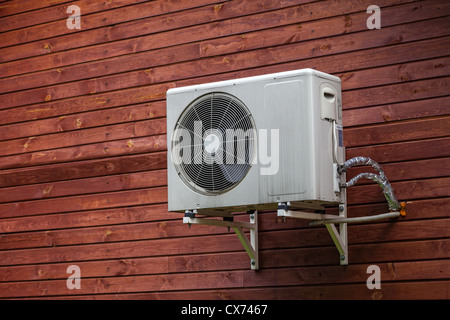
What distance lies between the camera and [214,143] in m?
3.49

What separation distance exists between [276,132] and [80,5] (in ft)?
6.04

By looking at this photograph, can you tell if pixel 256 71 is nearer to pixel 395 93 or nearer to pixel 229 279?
pixel 395 93

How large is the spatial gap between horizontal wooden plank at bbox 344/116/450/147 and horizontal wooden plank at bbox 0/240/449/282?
0.48 m

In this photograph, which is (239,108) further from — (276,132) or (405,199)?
(405,199)

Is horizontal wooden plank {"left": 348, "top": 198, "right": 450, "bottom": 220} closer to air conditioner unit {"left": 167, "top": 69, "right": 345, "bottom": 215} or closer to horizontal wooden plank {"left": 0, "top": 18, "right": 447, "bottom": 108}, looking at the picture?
air conditioner unit {"left": 167, "top": 69, "right": 345, "bottom": 215}

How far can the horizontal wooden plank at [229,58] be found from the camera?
3.79m

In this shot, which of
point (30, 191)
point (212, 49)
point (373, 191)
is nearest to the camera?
point (373, 191)

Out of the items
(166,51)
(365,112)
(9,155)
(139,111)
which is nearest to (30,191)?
(9,155)

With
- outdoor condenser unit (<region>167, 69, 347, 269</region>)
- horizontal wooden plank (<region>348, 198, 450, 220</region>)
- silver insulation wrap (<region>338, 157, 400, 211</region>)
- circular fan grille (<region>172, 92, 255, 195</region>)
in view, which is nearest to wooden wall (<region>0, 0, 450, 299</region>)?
horizontal wooden plank (<region>348, 198, 450, 220</region>)

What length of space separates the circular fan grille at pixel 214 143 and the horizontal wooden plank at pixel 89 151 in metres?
0.74

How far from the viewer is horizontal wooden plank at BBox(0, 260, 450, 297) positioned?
11.8 ft

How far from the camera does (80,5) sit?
4.71m

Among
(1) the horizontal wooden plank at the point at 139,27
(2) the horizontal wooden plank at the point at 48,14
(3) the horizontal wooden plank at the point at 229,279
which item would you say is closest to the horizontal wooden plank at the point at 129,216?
(3) the horizontal wooden plank at the point at 229,279

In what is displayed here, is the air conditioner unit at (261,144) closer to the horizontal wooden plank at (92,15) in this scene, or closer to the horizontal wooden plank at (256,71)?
the horizontal wooden plank at (256,71)
